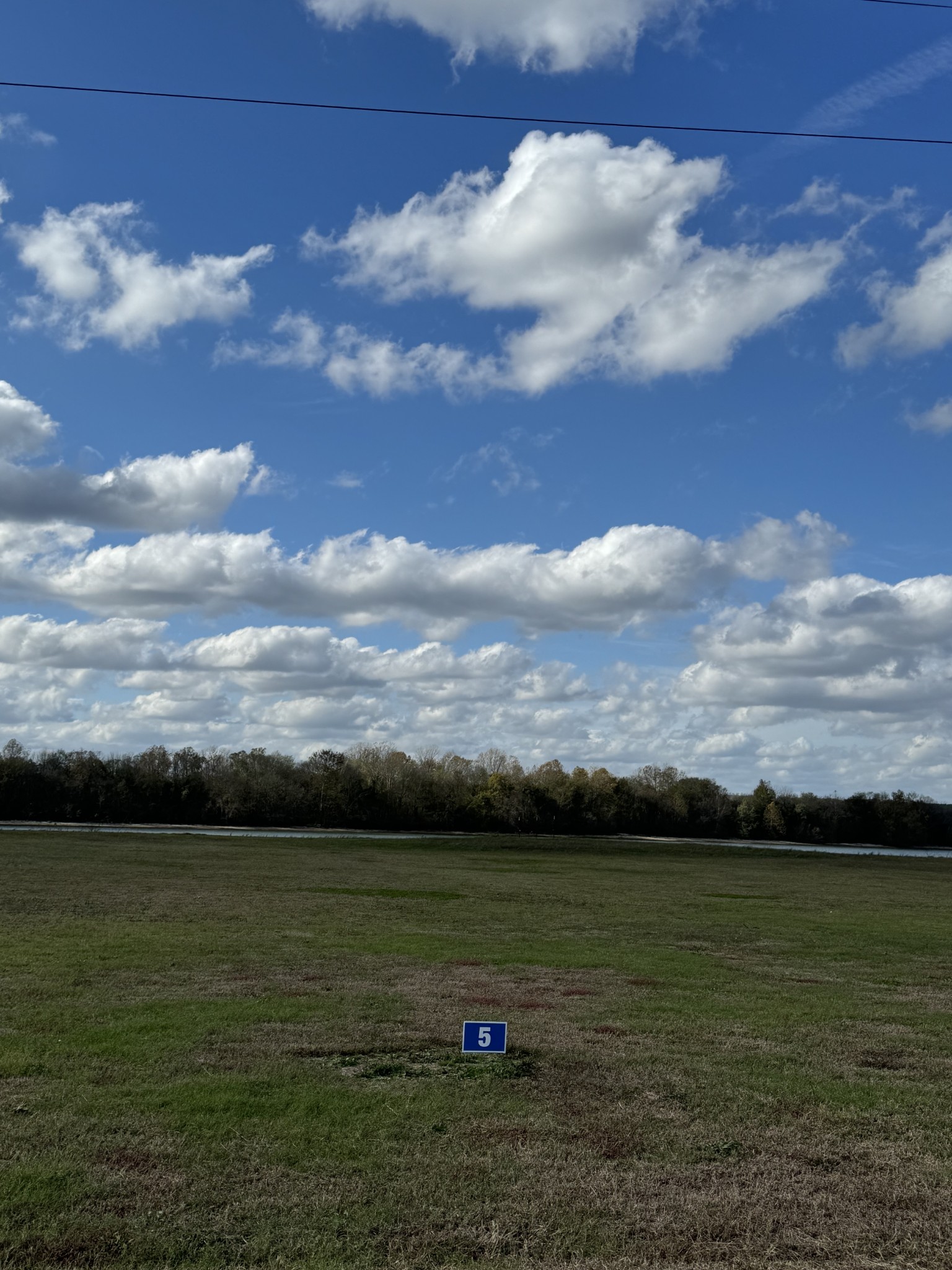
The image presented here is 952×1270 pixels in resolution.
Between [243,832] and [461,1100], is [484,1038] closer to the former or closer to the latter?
[461,1100]

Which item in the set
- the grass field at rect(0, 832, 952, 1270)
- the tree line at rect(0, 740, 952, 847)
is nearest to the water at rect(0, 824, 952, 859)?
the tree line at rect(0, 740, 952, 847)

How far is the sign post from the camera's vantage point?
1026 centimetres

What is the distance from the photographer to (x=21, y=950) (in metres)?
19.0

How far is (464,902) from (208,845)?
38104mm

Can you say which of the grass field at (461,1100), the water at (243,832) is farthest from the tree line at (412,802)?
the grass field at (461,1100)

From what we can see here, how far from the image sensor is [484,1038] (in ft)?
34.0

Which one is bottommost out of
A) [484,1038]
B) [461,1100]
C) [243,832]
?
[243,832]

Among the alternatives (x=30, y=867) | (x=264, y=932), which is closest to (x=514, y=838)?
(x=30, y=867)

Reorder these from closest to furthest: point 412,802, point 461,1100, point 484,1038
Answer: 1. point 461,1100
2. point 484,1038
3. point 412,802

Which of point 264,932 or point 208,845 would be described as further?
point 208,845

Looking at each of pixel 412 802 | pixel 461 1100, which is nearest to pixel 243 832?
pixel 412 802

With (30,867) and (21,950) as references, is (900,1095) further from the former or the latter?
(30,867)

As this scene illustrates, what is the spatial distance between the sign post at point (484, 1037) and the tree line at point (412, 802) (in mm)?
112971

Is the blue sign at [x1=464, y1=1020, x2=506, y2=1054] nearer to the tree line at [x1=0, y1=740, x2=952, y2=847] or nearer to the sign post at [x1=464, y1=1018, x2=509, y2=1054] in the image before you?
the sign post at [x1=464, y1=1018, x2=509, y2=1054]
